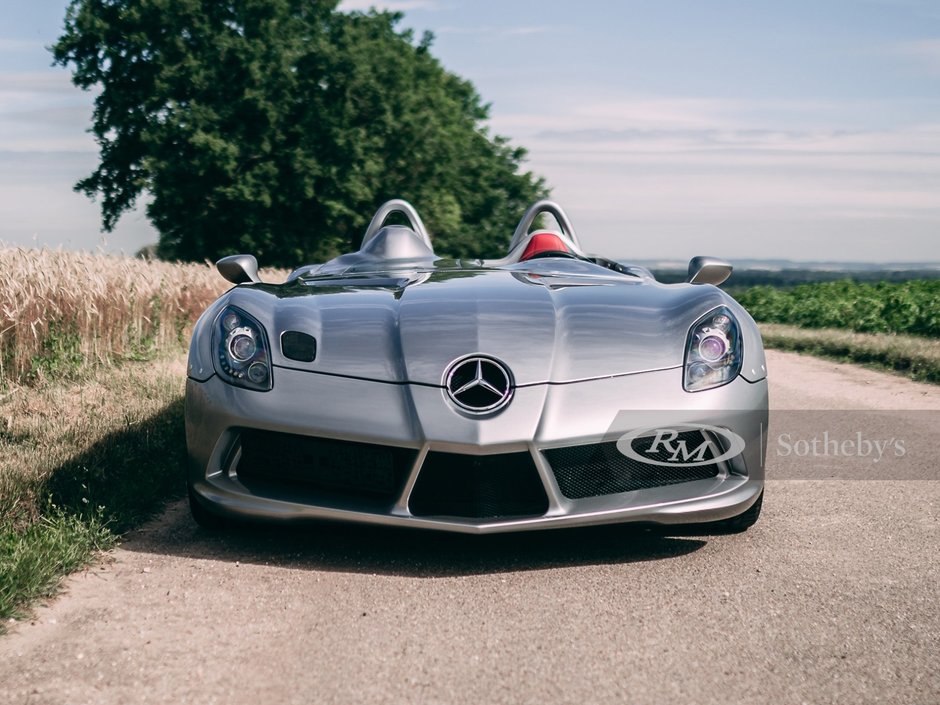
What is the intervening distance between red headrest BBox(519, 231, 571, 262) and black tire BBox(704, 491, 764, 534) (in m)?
2.60

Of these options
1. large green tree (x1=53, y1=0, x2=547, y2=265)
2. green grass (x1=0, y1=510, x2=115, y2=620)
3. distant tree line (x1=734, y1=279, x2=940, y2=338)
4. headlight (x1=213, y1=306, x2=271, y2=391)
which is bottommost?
distant tree line (x1=734, y1=279, x2=940, y2=338)

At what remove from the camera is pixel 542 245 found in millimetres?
6551

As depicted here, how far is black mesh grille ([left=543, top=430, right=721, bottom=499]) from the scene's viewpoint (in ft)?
12.5

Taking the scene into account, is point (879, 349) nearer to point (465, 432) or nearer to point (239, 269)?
point (239, 269)

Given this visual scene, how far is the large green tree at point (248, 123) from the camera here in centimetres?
3080

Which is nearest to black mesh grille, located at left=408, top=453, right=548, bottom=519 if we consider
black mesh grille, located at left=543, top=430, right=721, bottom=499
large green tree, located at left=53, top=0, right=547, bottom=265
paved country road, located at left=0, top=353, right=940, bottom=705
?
black mesh grille, located at left=543, top=430, right=721, bottom=499

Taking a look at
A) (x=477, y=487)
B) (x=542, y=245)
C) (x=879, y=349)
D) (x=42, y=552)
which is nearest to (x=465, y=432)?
(x=477, y=487)

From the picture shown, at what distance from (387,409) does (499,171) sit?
44556 mm

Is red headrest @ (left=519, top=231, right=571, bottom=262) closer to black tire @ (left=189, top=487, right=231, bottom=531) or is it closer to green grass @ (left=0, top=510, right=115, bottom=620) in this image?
black tire @ (left=189, top=487, right=231, bottom=531)

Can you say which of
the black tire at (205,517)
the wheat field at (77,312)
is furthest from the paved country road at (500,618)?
the wheat field at (77,312)

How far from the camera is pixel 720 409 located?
157 inches

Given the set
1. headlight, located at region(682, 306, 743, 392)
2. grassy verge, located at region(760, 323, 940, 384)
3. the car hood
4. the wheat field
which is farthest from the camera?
grassy verge, located at region(760, 323, 940, 384)

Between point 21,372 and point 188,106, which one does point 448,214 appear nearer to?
point 188,106

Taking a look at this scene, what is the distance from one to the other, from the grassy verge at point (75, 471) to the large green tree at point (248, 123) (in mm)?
23699
